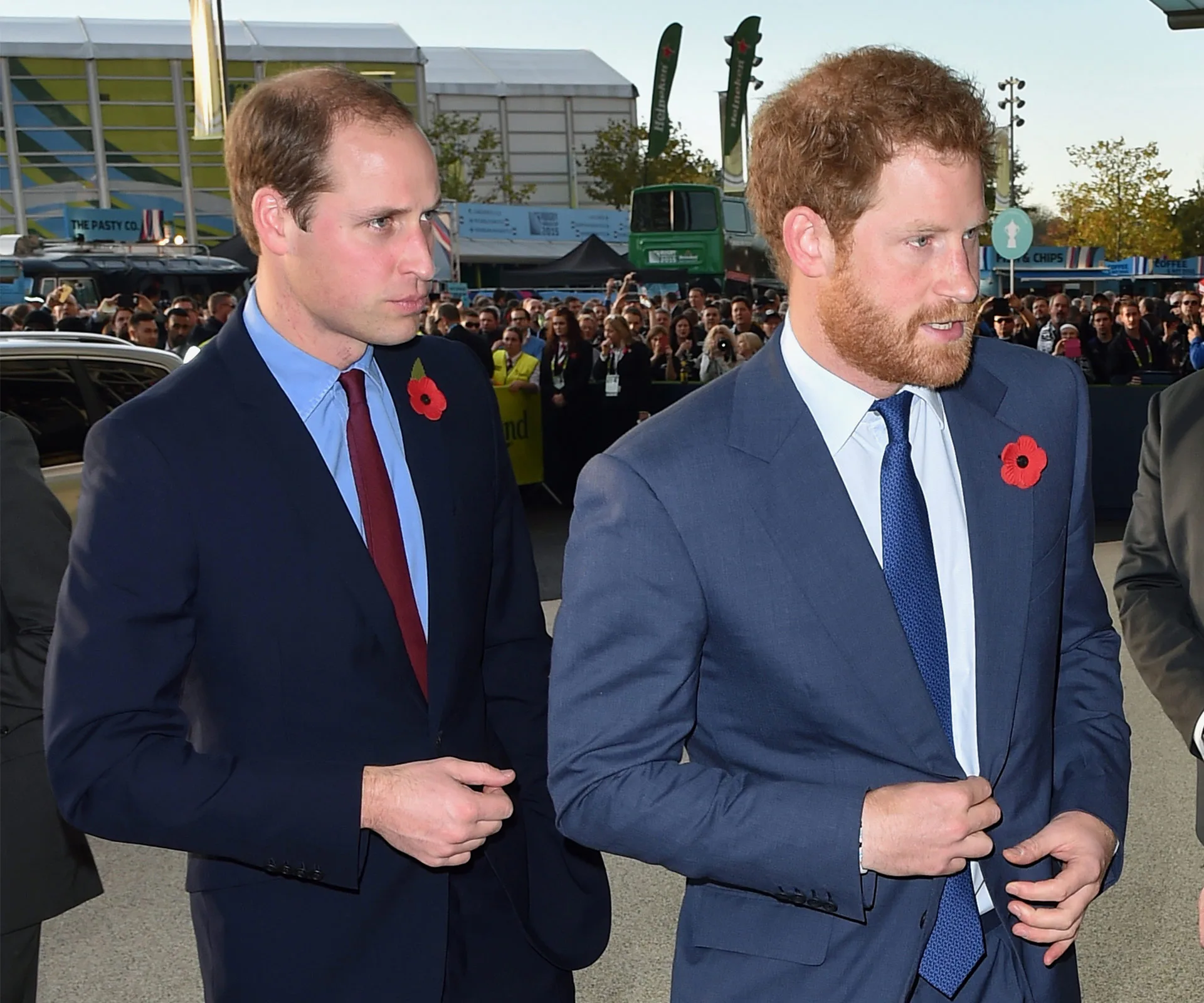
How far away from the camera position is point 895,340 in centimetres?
177

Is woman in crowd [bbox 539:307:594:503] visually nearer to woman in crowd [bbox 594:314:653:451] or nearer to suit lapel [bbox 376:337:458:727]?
woman in crowd [bbox 594:314:653:451]

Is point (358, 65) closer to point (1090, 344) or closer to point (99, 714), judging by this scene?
point (1090, 344)

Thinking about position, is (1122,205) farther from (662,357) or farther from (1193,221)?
(662,357)

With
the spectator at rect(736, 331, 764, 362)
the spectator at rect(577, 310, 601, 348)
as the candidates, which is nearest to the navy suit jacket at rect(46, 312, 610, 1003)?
the spectator at rect(736, 331, 764, 362)

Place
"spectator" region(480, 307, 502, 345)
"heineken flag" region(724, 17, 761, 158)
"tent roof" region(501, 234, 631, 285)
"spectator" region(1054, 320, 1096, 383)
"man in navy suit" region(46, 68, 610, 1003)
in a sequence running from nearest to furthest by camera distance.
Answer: "man in navy suit" region(46, 68, 610, 1003)
"spectator" region(1054, 320, 1096, 383)
"spectator" region(480, 307, 502, 345)
"heineken flag" region(724, 17, 761, 158)
"tent roof" region(501, 234, 631, 285)

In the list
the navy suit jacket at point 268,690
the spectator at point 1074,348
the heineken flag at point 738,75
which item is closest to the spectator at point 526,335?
the spectator at point 1074,348

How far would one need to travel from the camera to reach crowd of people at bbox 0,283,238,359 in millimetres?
13961

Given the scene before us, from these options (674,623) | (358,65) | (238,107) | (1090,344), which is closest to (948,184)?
(674,623)

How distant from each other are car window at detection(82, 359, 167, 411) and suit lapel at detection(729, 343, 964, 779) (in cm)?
578

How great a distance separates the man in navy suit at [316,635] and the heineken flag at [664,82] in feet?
122

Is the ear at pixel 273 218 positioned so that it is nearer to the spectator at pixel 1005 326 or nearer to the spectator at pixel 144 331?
the spectator at pixel 144 331

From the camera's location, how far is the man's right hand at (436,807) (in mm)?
1756

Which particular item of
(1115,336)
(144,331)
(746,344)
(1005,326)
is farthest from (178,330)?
(1115,336)

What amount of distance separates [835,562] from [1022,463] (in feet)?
1.17
